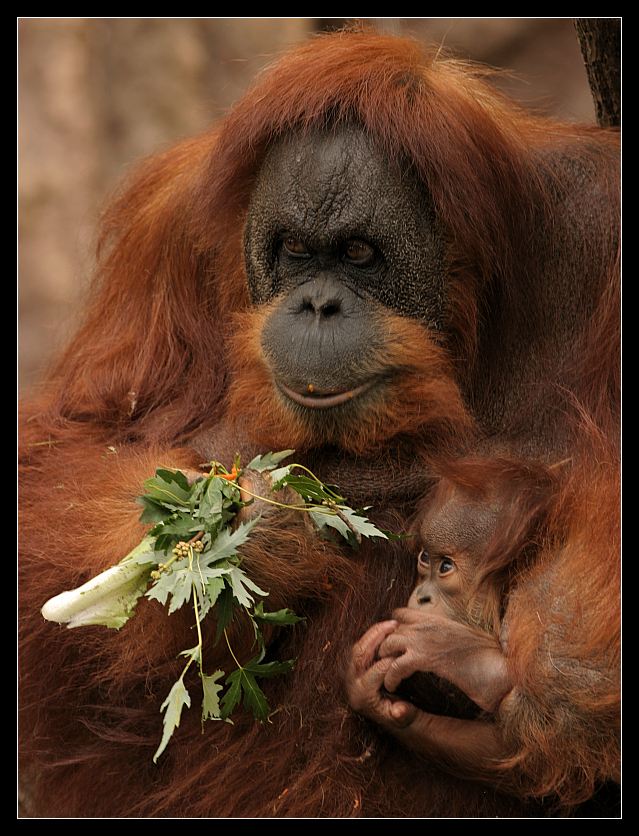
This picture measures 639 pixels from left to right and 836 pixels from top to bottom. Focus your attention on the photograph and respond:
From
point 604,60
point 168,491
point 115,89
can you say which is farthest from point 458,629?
point 115,89

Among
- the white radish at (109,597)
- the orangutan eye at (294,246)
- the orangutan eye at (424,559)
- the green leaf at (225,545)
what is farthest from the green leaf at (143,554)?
the orangutan eye at (294,246)

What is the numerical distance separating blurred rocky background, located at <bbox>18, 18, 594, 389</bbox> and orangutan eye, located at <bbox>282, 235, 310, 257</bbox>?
10.4 feet

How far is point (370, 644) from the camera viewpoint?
223 centimetres

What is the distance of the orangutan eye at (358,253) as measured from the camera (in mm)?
2322

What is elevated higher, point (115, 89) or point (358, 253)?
point (115, 89)

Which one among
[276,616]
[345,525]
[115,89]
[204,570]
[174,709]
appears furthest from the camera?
[115,89]

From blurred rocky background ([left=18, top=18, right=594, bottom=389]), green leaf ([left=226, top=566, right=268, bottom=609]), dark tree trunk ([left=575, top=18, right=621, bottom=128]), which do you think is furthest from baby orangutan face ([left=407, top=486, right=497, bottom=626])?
blurred rocky background ([left=18, top=18, right=594, bottom=389])

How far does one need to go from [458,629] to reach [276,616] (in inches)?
15.0

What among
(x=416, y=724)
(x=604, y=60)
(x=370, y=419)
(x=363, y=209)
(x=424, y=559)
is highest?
(x=604, y=60)

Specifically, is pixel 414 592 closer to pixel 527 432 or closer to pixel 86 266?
pixel 527 432

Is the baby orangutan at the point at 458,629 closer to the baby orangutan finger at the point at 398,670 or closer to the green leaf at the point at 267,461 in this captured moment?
the baby orangutan finger at the point at 398,670

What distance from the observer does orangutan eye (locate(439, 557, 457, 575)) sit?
2.26 metres

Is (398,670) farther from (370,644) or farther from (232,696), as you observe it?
(232,696)

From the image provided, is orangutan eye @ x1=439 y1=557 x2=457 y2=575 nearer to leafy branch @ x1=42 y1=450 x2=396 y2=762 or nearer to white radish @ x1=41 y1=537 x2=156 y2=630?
leafy branch @ x1=42 y1=450 x2=396 y2=762
